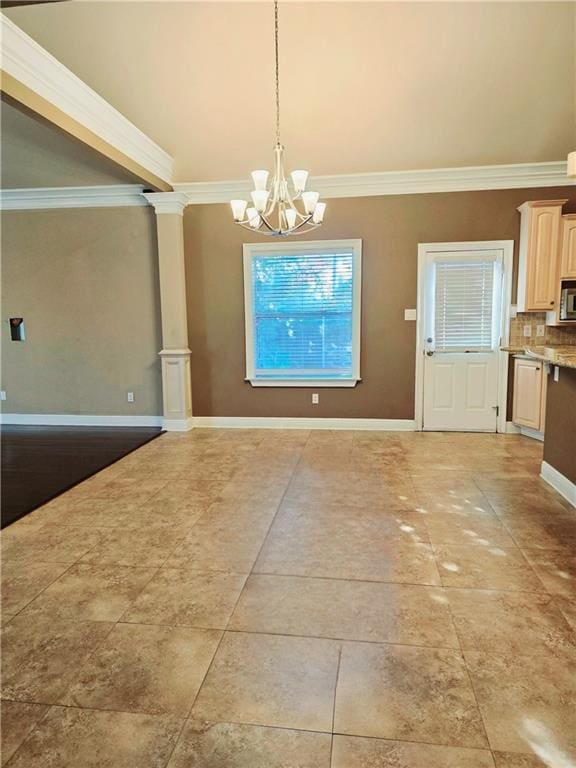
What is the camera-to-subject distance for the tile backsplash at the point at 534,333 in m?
4.84

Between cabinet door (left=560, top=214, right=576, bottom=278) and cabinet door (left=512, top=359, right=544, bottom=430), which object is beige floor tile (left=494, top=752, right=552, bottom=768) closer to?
cabinet door (left=512, top=359, right=544, bottom=430)

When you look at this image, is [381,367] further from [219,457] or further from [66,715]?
[66,715]

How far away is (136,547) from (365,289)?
366cm

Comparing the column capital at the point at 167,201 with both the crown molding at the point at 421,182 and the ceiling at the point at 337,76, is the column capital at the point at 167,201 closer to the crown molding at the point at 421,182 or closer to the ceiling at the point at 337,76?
the crown molding at the point at 421,182

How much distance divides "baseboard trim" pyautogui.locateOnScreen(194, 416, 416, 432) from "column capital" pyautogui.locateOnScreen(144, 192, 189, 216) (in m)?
2.49

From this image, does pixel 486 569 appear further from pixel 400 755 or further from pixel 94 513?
pixel 94 513

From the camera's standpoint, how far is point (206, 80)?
3840mm

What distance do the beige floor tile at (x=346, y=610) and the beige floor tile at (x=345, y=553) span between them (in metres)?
0.09

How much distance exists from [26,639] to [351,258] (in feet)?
14.7

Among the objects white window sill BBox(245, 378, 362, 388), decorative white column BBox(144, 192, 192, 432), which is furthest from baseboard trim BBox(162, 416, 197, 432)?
white window sill BBox(245, 378, 362, 388)

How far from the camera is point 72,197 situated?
5.37 meters

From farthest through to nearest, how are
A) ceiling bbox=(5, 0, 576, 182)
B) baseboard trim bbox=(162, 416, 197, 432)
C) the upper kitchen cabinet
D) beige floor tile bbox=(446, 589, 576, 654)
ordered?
baseboard trim bbox=(162, 416, 197, 432) → the upper kitchen cabinet → ceiling bbox=(5, 0, 576, 182) → beige floor tile bbox=(446, 589, 576, 654)

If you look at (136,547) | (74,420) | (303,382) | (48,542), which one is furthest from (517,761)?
(74,420)

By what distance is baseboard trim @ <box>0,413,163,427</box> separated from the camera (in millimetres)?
5656
